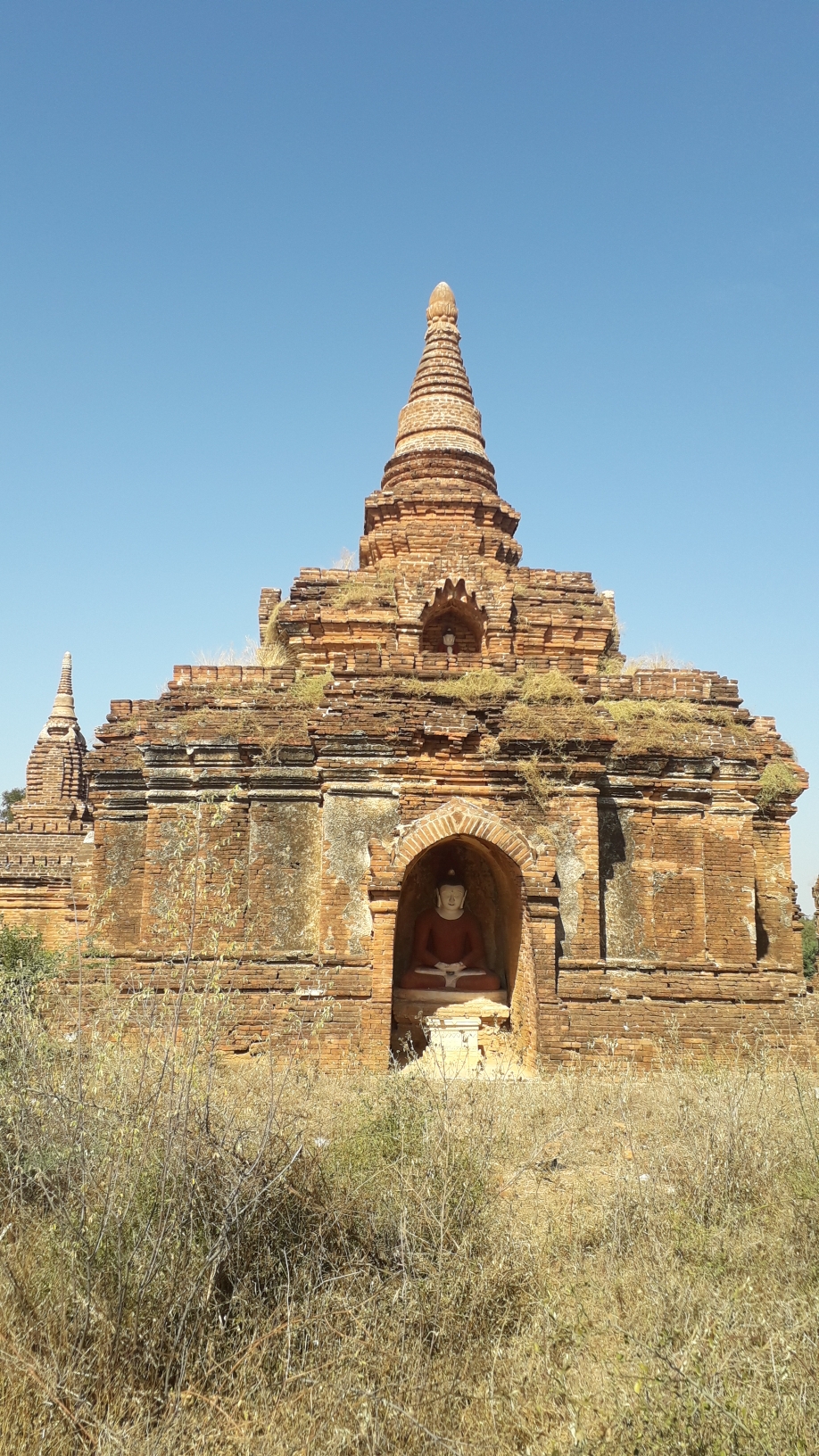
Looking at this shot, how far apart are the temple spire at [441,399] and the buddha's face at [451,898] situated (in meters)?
8.74

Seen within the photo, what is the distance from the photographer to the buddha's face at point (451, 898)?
11.5 meters

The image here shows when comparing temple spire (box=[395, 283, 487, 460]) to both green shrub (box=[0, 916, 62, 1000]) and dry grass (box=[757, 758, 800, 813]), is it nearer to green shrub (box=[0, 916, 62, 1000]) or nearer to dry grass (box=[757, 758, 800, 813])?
dry grass (box=[757, 758, 800, 813])

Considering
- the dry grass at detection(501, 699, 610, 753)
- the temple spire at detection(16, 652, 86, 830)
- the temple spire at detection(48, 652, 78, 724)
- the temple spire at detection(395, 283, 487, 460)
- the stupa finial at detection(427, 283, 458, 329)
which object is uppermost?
the stupa finial at detection(427, 283, 458, 329)

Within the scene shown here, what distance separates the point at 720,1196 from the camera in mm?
5621

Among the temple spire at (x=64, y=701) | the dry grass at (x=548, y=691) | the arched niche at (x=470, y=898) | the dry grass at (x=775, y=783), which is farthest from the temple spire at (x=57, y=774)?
the dry grass at (x=775, y=783)

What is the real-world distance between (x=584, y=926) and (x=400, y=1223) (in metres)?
6.10

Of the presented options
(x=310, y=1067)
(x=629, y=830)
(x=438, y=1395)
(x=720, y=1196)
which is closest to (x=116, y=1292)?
(x=438, y=1395)

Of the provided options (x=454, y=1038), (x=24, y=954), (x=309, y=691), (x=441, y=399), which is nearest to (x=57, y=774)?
(x=24, y=954)

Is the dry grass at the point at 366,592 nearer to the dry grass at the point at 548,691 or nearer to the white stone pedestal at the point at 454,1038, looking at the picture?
the dry grass at the point at 548,691

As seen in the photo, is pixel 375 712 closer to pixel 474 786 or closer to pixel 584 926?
pixel 474 786

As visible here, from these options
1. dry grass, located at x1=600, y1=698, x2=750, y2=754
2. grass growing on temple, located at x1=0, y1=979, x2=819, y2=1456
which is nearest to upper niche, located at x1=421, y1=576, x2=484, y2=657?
dry grass, located at x1=600, y1=698, x2=750, y2=754

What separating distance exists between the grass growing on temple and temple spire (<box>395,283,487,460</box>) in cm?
1366

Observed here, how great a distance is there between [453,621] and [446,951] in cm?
570

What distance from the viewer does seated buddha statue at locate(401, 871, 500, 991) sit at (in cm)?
1114
